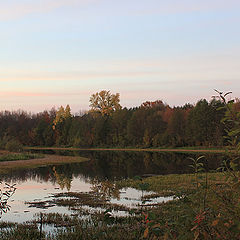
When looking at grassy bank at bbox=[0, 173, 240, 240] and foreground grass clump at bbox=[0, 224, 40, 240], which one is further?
foreground grass clump at bbox=[0, 224, 40, 240]

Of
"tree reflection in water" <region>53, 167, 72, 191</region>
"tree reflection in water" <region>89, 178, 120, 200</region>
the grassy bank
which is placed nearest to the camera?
the grassy bank

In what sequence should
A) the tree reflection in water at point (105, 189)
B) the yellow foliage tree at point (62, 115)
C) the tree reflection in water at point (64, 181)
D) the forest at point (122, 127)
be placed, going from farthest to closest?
the yellow foliage tree at point (62, 115) < the forest at point (122, 127) < the tree reflection in water at point (64, 181) < the tree reflection in water at point (105, 189)

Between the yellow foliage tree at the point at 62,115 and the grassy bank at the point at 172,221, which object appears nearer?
the grassy bank at the point at 172,221

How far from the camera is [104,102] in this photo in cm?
8906

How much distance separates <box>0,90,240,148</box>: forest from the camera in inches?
2517

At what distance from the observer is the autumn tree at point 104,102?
291 feet

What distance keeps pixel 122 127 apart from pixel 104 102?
1325 centimetres

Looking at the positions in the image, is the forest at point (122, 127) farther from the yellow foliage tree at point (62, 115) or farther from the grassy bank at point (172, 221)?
the grassy bank at point (172, 221)

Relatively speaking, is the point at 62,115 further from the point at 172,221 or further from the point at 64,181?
the point at 172,221

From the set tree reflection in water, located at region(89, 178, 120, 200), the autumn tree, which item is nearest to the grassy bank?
tree reflection in water, located at region(89, 178, 120, 200)

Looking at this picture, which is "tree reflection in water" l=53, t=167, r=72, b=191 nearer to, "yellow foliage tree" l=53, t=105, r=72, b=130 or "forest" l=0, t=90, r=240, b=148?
"forest" l=0, t=90, r=240, b=148

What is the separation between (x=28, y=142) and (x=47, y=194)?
258 feet

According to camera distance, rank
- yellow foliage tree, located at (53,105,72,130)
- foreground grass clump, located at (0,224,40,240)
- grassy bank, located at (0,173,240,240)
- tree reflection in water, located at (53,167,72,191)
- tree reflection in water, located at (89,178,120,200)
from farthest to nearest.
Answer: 1. yellow foliage tree, located at (53,105,72,130)
2. tree reflection in water, located at (53,167,72,191)
3. tree reflection in water, located at (89,178,120,200)
4. foreground grass clump, located at (0,224,40,240)
5. grassy bank, located at (0,173,240,240)

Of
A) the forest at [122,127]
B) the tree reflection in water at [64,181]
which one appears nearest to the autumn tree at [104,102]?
the forest at [122,127]
